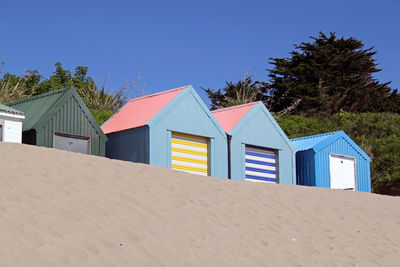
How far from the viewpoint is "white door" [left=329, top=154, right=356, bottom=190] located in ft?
60.1

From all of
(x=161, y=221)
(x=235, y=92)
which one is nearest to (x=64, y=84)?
(x=235, y=92)

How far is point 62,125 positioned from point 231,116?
5.09 meters

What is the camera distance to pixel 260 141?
54.0ft

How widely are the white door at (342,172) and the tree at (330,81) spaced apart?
1292cm

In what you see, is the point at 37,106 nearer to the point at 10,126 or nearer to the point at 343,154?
the point at 10,126

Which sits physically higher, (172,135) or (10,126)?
(10,126)

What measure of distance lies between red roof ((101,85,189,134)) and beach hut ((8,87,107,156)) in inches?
36.6

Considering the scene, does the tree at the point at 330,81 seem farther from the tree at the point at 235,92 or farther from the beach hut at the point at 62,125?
the beach hut at the point at 62,125

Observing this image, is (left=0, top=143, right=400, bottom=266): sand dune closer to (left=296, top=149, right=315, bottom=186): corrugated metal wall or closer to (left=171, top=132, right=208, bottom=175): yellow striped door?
(left=171, top=132, right=208, bottom=175): yellow striped door

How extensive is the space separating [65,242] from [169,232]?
1955 mm

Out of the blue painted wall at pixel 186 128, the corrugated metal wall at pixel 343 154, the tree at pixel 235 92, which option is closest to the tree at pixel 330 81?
the tree at pixel 235 92

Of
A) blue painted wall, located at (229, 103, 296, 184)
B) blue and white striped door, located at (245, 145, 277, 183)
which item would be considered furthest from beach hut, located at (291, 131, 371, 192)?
blue and white striped door, located at (245, 145, 277, 183)

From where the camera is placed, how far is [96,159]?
1155 centimetres

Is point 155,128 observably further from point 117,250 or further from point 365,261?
point 117,250
